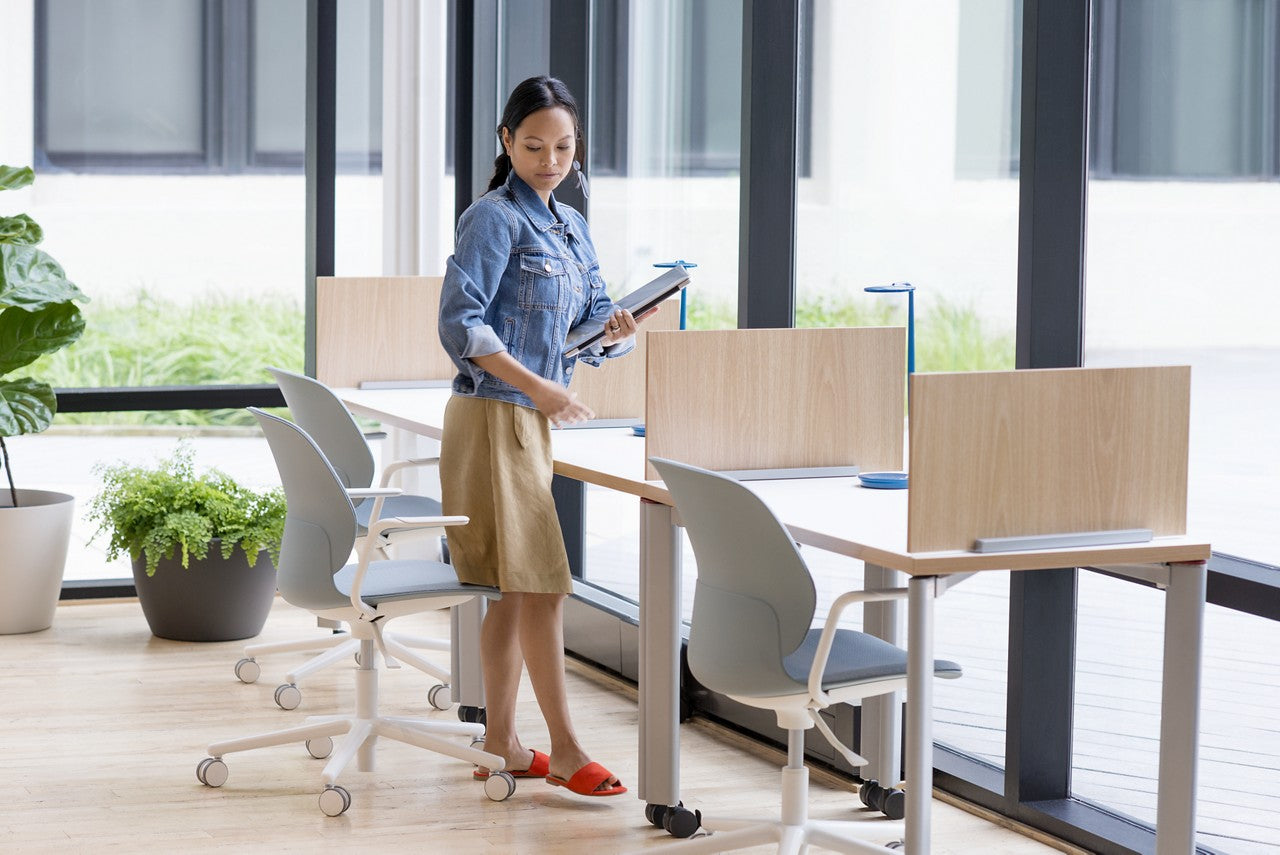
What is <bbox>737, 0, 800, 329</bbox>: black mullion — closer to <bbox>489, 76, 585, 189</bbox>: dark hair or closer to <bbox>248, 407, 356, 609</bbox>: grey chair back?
<bbox>489, 76, 585, 189</bbox>: dark hair

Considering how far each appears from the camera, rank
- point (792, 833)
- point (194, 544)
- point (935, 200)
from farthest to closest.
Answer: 1. point (194, 544)
2. point (935, 200)
3. point (792, 833)

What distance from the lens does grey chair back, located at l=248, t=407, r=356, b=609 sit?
3.23 m

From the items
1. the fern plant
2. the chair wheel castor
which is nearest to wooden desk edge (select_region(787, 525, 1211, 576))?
the chair wheel castor

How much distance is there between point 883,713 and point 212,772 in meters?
1.43

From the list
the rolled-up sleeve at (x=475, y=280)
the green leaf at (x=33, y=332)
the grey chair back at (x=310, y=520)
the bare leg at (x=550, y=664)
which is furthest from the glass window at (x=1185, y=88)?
the green leaf at (x=33, y=332)

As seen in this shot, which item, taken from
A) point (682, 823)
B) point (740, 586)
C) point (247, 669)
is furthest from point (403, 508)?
point (740, 586)

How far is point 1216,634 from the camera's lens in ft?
9.70

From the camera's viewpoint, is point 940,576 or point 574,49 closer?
point 940,576

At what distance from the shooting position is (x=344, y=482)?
162 inches

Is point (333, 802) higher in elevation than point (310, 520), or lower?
lower

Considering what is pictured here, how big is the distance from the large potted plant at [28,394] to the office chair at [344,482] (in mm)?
889

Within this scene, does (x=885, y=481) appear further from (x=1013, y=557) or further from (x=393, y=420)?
(x=393, y=420)

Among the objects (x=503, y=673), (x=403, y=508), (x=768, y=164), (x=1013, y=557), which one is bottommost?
(x=503, y=673)

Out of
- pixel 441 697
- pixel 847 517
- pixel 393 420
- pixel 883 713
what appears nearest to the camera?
pixel 847 517
